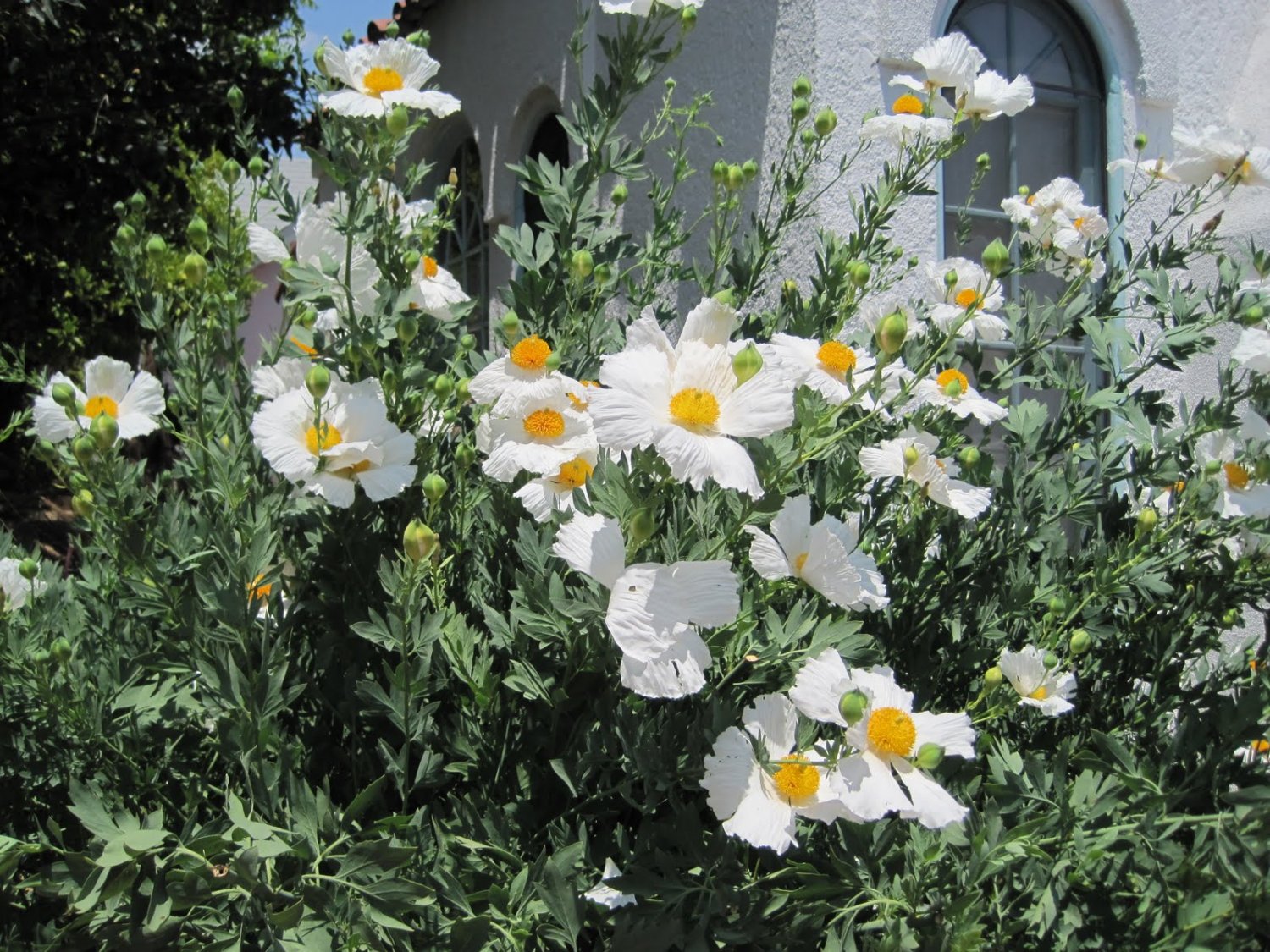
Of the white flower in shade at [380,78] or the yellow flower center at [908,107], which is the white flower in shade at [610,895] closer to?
the white flower in shade at [380,78]

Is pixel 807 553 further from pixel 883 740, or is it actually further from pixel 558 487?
pixel 558 487

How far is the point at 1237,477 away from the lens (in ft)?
5.50

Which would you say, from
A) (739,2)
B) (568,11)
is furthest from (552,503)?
(568,11)

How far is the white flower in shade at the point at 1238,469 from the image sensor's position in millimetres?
1639

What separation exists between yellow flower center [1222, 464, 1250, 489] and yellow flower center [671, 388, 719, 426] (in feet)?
3.18

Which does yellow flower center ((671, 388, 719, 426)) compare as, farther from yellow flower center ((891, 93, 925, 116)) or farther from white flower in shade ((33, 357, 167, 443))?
yellow flower center ((891, 93, 925, 116))

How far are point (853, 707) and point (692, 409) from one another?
0.33m

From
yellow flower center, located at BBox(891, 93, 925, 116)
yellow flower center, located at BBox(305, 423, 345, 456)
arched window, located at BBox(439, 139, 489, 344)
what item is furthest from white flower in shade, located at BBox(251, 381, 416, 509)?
arched window, located at BBox(439, 139, 489, 344)

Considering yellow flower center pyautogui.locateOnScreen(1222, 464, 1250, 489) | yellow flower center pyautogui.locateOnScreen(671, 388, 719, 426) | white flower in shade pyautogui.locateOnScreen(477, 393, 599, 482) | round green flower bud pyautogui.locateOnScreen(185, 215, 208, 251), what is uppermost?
round green flower bud pyautogui.locateOnScreen(185, 215, 208, 251)

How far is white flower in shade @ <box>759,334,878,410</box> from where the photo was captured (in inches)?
53.0

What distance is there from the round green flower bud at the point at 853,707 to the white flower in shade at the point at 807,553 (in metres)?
0.17

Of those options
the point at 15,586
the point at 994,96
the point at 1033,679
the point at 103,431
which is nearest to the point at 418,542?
the point at 103,431

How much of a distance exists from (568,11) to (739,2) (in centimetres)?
121

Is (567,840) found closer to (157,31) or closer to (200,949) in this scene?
(200,949)
